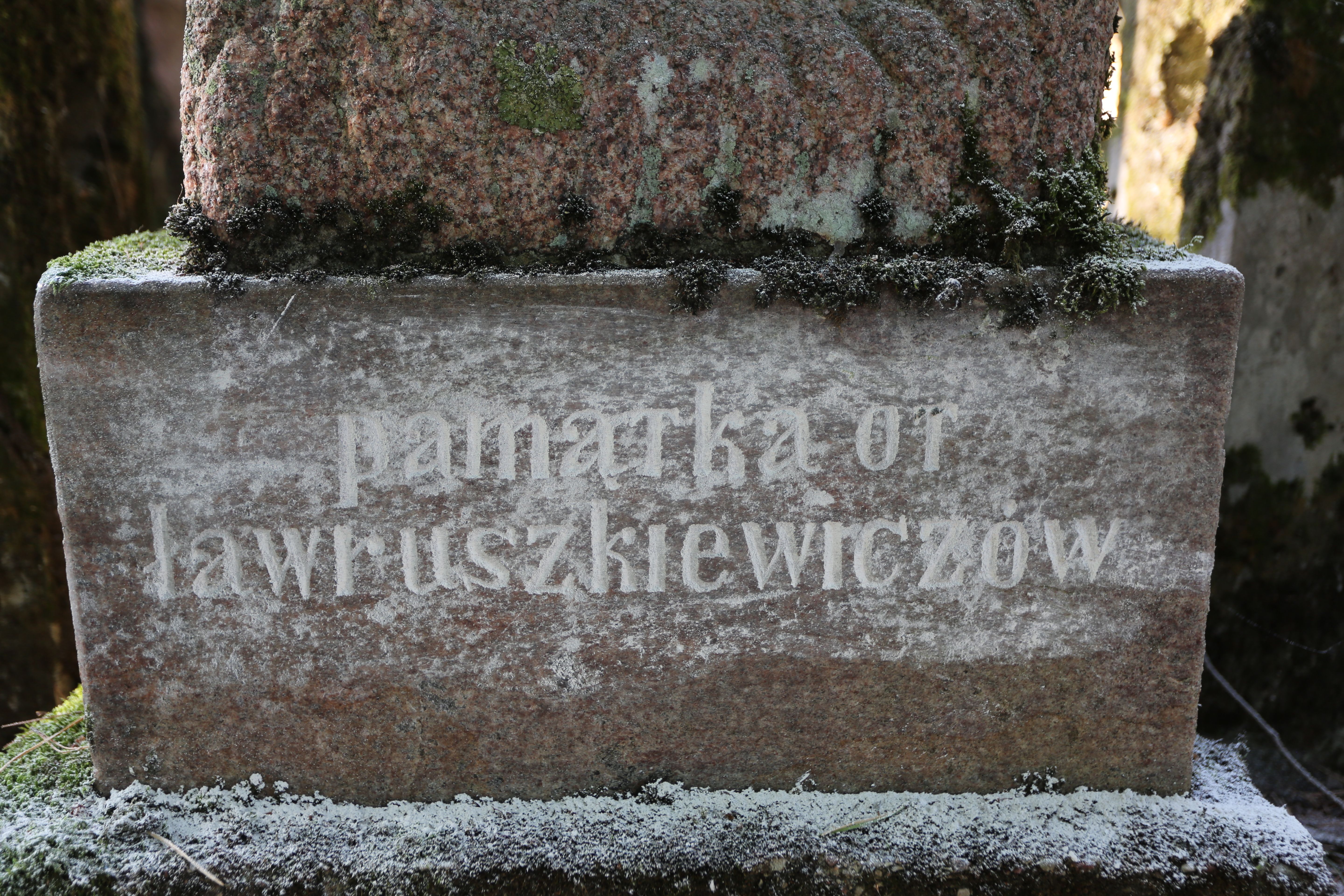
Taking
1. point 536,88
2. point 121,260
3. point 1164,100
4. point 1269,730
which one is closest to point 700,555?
point 536,88

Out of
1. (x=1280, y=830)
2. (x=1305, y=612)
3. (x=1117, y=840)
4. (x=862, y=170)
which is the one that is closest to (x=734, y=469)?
(x=862, y=170)

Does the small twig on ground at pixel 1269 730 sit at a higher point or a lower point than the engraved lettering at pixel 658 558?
lower

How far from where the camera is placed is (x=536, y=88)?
1611 mm

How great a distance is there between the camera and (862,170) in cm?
168

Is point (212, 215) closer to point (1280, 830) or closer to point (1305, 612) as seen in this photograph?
point (1280, 830)

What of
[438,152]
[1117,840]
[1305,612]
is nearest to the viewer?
[438,152]

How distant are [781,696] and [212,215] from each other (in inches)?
54.6

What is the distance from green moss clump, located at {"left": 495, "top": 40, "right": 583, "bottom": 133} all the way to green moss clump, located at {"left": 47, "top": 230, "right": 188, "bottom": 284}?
2.23 feet

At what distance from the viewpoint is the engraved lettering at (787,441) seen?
1681 millimetres

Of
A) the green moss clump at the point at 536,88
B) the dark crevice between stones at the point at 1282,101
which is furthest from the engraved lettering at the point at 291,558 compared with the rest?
the dark crevice between stones at the point at 1282,101

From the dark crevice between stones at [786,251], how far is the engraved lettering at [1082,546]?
1.27 feet

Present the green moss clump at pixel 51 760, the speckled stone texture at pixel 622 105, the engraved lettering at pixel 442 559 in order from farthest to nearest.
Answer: the green moss clump at pixel 51 760 < the engraved lettering at pixel 442 559 < the speckled stone texture at pixel 622 105

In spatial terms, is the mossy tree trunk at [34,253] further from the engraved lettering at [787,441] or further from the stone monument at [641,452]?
the engraved lettering at [787,441]

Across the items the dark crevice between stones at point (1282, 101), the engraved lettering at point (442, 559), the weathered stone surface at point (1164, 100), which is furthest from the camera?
the weathered stone surface at point (1164, 100)
